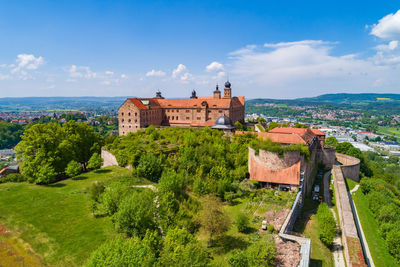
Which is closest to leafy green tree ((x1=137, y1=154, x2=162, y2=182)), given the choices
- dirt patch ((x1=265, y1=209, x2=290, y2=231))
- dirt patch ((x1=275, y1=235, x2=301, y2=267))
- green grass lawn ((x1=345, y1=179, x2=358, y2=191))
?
dirt patch ((x1=265, y1=209, x2=290, y2=231))

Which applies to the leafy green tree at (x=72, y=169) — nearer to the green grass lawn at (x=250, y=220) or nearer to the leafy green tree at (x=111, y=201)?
the leafy green tree at (x=111, y=201)

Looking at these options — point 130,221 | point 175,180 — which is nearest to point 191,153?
point 175,180

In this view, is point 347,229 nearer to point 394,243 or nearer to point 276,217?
point 394,243

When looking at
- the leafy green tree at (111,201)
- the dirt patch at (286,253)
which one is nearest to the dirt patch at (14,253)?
the leafy green tree at (111,201)

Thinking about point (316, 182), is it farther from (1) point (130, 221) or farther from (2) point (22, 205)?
(2) point (22, 205)

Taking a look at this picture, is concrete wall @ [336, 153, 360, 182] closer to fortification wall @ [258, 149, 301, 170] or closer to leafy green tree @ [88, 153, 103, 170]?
fortification wall @ [258, 149, 301, 170]

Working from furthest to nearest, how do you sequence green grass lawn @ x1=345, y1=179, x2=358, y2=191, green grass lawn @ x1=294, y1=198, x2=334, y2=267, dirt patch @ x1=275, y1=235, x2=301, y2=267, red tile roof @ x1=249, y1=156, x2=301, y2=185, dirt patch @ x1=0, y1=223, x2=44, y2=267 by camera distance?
green grass lawn @ x1=345, y1=179, x2=358, y2=191, red tile roof @ x1=249, y1=156, x2=301, y2=185, green grass lawn @ x1=294, y1=198, x2=334, y2=267, dirt patch @ x1=275, y1=235, x2=301, y2=267, dirt patch @ x1=0, y1=223, x2=44, y2=267
